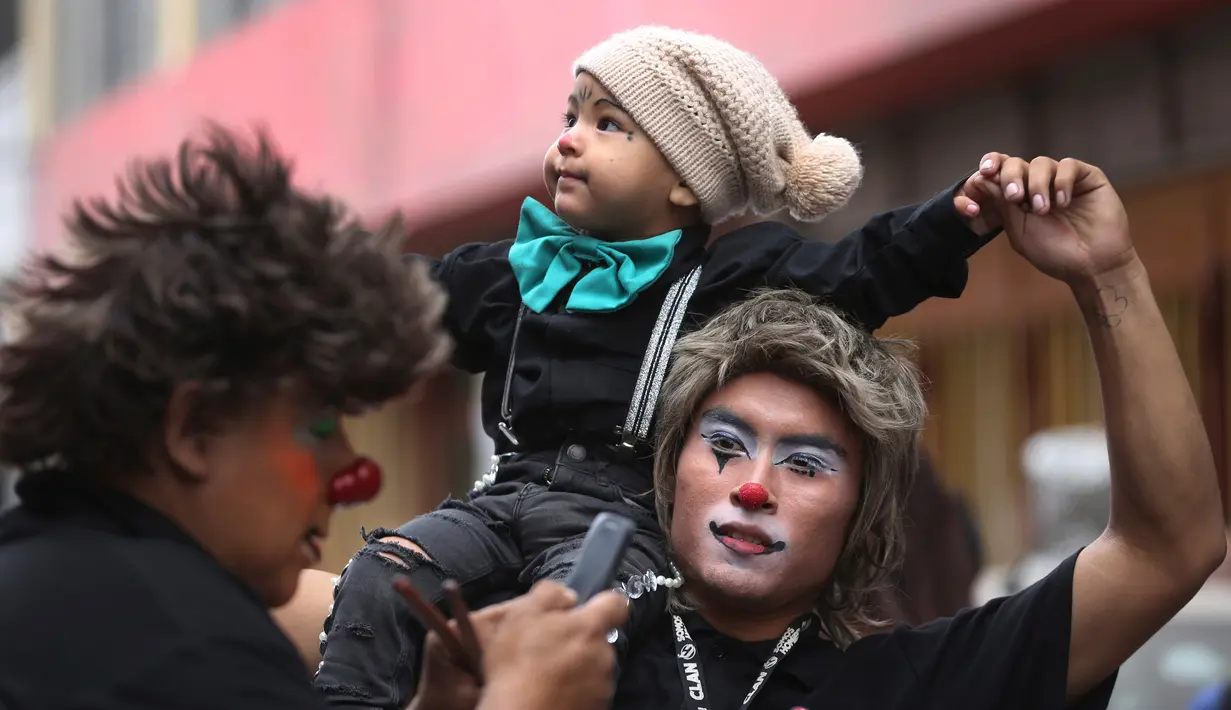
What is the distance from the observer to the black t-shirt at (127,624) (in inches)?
65.0

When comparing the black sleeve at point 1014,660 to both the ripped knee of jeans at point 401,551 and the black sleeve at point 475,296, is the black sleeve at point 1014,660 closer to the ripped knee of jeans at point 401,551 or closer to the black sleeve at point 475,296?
the ripped knee of jeans at point 401,551

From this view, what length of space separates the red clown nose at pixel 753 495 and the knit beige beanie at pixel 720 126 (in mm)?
551

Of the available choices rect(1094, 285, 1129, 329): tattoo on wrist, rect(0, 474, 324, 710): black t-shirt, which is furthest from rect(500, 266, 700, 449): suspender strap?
rect(0, 474, 324, 710): black t-shirt

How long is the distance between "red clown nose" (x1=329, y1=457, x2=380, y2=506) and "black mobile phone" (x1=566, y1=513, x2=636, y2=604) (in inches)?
9.8

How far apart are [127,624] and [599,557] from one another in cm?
54

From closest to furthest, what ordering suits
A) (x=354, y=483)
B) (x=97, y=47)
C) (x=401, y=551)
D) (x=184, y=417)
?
(x=184, y=417) → (x=354, y=483) → (x=401, y=551) → (x=97, y=47)

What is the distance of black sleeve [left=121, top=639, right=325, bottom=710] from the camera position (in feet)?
5.39

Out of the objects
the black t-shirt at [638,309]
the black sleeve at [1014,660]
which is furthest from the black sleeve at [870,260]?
the black sleeve at [1014,660]

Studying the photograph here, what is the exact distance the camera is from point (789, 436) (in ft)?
8.64

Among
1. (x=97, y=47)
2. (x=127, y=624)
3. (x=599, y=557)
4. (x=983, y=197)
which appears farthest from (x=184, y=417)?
(x=97, y=47)

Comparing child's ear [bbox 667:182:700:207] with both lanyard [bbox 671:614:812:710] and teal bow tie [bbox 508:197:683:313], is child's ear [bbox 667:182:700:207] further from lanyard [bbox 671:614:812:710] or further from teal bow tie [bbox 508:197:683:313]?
lanyard [bbox 671:614:812:710]

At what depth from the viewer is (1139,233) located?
686 cm

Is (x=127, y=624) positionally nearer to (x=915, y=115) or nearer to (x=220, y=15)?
(x=915, y=115)

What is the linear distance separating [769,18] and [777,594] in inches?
202
